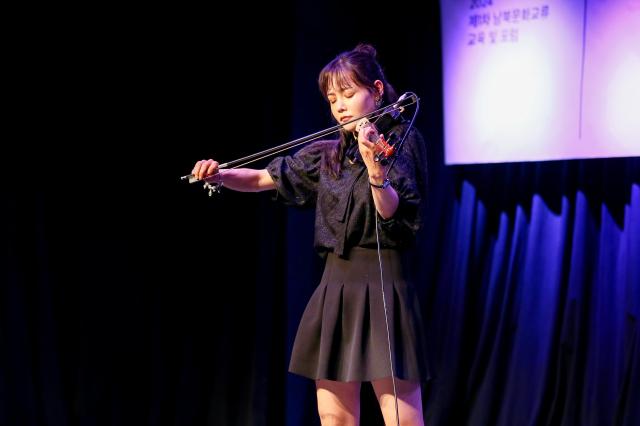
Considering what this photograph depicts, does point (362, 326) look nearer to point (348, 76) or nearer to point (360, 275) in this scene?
point (360, 275)

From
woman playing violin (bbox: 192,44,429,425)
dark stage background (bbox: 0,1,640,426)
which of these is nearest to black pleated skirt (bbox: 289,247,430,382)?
woman playing violin (bbox: 192,44,429,425)

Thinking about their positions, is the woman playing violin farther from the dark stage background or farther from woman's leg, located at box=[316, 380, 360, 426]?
the dark stage background

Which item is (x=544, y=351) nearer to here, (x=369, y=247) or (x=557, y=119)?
(x=557, y=119)

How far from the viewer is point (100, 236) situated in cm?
270

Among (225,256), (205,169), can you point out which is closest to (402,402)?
(205,169)

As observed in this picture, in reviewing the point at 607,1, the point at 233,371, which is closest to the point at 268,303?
the point at 233,371

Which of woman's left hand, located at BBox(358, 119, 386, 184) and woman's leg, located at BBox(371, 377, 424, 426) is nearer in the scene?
woman's left hand, located at BBox(358, 119, 386, 184)

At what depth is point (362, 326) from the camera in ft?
5.64

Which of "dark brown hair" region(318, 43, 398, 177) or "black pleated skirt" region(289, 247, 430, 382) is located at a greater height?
"dark brown hair" region(318, 43, 398, 177)

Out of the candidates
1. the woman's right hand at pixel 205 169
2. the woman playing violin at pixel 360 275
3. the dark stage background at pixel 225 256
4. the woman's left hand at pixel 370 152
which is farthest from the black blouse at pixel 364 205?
the dark stage background at pixel 225 256

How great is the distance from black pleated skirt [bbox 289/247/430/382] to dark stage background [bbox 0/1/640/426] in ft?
3.39

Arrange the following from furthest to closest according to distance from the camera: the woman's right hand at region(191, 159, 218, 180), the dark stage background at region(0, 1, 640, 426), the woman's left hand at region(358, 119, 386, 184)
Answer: the dark stage background at region(0, 1, 640, 426) → the woman's right hand at region(191, 159, 218, 180) → the woman's left hand at region(358, 119, 386, 184)

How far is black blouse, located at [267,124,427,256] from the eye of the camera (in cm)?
171

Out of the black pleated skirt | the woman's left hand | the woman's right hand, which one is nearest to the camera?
the woman's left hand
